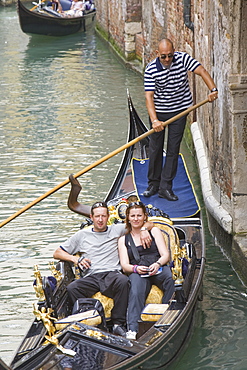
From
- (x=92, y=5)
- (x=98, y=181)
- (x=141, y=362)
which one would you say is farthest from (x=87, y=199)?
(x=92, y=5)

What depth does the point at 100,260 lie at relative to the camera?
2887mm

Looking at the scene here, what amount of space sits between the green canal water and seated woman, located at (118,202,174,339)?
27 cm

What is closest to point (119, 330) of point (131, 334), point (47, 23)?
point (131, 334)

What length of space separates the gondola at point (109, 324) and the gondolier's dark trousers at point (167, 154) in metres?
0.44

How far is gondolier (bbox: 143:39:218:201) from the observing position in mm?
3506

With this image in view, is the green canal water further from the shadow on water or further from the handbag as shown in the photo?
the handbag

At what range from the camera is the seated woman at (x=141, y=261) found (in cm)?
275

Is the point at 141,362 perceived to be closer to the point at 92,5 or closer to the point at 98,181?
the point at 98,181

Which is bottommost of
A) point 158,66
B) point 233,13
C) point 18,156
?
point 18,156

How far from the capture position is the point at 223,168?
3586mm

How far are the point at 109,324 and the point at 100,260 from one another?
0.27 m

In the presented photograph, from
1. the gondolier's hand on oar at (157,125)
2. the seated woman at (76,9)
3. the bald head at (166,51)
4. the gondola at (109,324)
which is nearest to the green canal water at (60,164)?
the gondola at (109,324)

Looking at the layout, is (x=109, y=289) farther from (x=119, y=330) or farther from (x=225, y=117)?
(x=225, y=117)

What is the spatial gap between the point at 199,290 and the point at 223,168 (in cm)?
84
